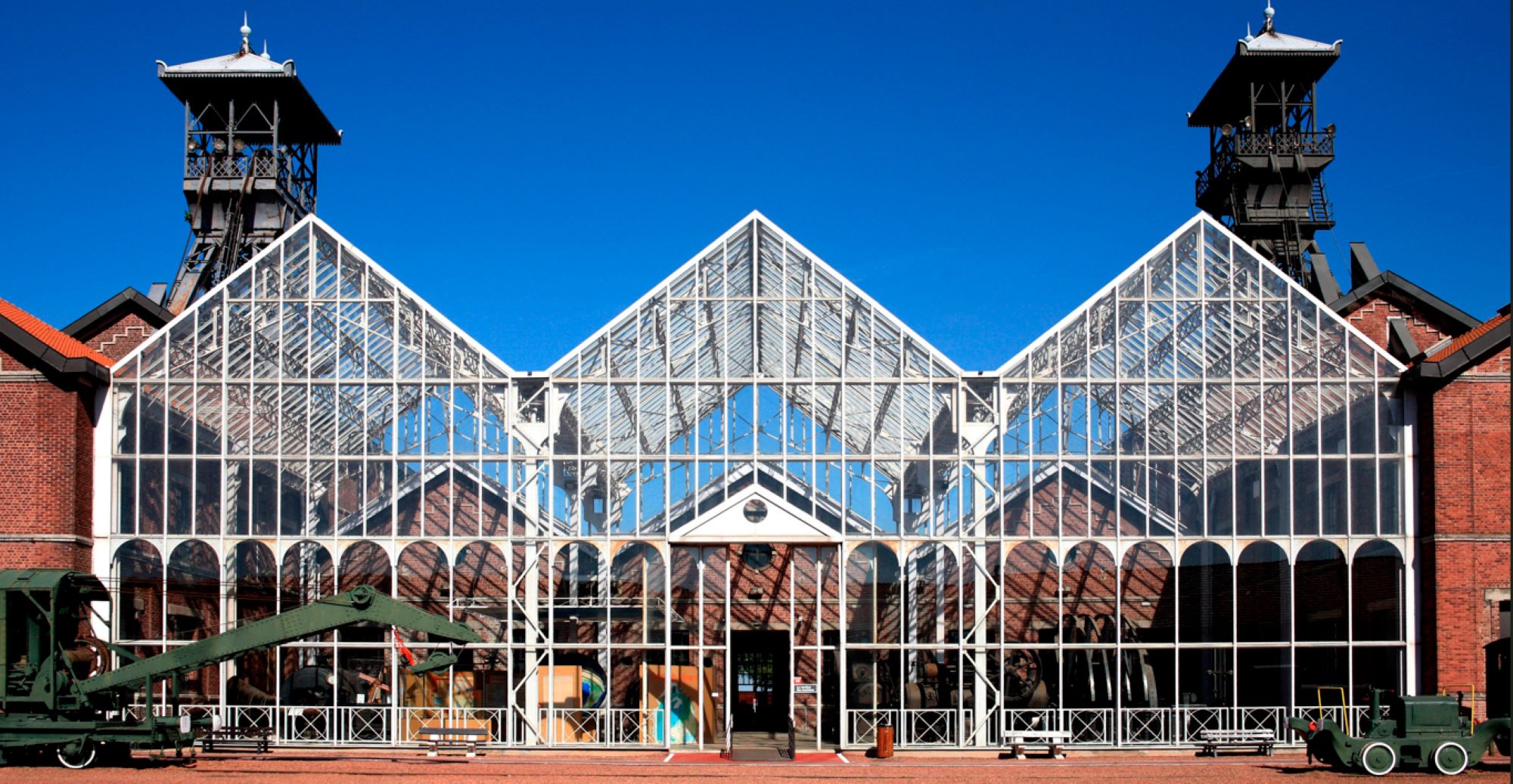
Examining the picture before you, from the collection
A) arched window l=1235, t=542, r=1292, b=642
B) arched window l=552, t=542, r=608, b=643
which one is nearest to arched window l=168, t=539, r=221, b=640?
arched window l=552, t=542, r=608, b=643

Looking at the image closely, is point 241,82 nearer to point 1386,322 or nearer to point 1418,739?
point 1386,322

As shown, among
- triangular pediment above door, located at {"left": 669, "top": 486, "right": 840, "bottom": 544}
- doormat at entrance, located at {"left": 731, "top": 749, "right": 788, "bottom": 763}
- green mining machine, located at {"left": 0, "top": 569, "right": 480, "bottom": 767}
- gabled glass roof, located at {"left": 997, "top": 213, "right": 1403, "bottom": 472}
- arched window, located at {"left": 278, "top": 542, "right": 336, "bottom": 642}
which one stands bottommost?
doormat at entrance, located at {"left": 731, "top": 749, "right": 788, "bottom": 763}

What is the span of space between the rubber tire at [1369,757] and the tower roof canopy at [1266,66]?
28.0m

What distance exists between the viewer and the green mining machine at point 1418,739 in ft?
89.9

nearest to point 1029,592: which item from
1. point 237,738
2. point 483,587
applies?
point 483,587

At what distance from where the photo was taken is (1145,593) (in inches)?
1449

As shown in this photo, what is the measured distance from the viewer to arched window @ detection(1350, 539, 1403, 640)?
33.6 meters

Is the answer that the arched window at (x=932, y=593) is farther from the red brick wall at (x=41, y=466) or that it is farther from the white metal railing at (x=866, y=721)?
the red brick wall at (x=41, y=466)

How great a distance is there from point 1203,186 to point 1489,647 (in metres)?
26.8

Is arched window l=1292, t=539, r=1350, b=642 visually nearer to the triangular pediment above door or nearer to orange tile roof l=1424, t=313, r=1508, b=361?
orange tile roof l=1424, t=313, r=1508, b=361

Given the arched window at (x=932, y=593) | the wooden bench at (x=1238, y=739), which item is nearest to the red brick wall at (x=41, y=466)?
the arched window at (x=932, y=593)

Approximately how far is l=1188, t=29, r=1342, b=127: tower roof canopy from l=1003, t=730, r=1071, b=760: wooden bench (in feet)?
87.1

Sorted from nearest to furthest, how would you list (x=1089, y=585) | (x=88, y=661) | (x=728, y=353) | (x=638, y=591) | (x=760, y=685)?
(x=88, y=661), (x=638, y=591), (x=728, y=353), (x=1089, y=585), (x=760, y=685)

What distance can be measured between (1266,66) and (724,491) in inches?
1055
